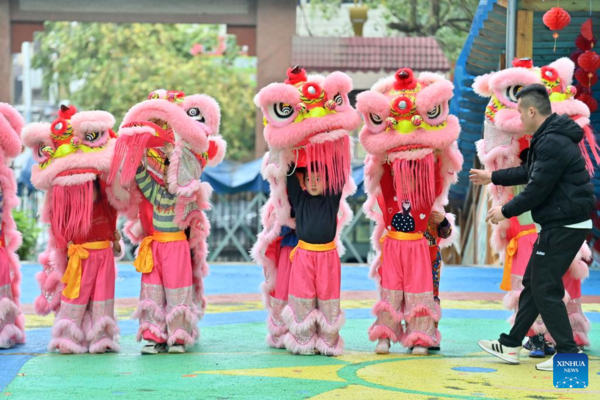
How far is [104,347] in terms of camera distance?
6.56 m

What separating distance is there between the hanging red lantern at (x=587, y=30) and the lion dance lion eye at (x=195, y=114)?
5.30 m

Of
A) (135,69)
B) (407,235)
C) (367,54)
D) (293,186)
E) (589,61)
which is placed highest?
(135,69)

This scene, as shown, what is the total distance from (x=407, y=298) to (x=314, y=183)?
948mm

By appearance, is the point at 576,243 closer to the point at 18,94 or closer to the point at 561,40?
the point at 561,40

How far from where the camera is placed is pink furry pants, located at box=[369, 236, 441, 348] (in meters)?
6.43

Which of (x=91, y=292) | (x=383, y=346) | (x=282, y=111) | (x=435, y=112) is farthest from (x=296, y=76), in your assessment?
(x=91, y=292)

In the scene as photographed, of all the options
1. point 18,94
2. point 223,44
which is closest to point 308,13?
point 223,44

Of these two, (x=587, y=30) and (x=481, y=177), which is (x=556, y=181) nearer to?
(x=481, y=177)

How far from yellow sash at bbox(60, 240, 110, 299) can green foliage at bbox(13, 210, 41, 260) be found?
8783 mm

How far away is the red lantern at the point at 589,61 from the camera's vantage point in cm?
1059

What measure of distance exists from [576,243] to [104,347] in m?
3.04

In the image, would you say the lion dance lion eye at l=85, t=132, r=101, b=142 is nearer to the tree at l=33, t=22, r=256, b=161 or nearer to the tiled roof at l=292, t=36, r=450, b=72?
the tiled roof at l=292, t=36, r=450, b=72

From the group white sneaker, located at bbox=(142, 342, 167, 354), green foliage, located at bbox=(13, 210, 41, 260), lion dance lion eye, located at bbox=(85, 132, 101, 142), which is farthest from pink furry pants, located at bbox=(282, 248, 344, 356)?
green foliage, located at bbox=(13, 210, 41, 260)

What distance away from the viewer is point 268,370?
584 centimetres
